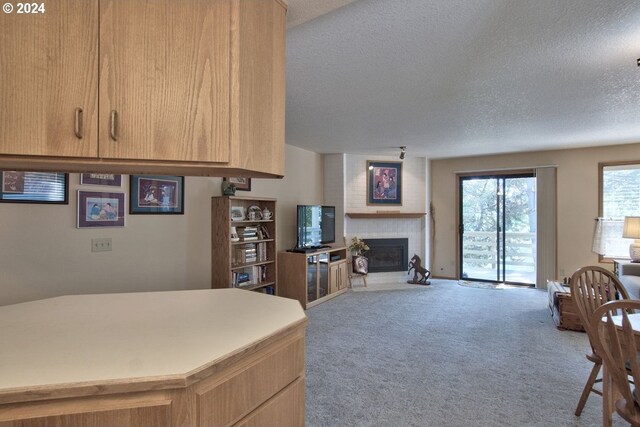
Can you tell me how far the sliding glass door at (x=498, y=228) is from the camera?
240 inches

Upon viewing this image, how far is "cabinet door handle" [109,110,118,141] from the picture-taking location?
45.0 inches

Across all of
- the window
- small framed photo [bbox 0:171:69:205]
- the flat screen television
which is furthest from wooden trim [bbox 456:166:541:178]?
small framed photo [bbox 0:171:69:205]

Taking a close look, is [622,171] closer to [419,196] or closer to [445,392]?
[419,196]

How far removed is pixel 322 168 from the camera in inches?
250

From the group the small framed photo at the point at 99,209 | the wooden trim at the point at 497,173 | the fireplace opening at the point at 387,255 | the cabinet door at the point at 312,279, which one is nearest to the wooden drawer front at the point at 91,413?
the small framed photo at the point at 99,209

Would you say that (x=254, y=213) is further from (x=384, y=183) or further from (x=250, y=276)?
(x=384, y=183)

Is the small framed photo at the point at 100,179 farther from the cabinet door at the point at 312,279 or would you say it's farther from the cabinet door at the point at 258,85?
the cabinet door at the point at 312,279

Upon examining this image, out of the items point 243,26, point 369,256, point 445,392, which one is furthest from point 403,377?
point 369,256

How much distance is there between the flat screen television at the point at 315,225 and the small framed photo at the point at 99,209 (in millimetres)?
2615

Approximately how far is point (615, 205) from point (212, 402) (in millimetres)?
6798

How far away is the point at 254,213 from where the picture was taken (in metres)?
4.33

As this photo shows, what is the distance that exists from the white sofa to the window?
1128 millimetres

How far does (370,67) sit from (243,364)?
7.46 feet

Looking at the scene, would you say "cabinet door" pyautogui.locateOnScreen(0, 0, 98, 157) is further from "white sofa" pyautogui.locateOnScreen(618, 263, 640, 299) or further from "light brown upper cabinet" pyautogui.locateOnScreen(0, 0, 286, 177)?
"white sofa" pyautogui.locateOnScreen(618, 263, 640, 299)
